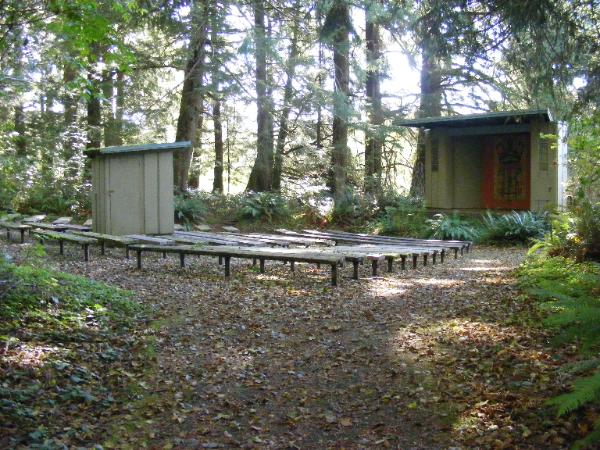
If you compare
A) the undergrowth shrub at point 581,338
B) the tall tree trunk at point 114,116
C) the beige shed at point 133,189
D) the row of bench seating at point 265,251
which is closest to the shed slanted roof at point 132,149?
the beige shed at point 133,189

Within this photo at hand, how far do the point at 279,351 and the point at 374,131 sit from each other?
53.7 feet

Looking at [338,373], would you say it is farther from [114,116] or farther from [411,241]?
[114,116]

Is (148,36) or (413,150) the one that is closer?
(148,36)

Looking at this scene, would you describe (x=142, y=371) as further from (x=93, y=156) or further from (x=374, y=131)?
(x=374, y=131)

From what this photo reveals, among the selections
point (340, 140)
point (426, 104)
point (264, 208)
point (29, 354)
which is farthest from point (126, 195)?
point (426, 104)

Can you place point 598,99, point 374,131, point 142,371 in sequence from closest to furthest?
point 142,371 → point 598,99 → point 374,131

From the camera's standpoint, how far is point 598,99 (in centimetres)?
724

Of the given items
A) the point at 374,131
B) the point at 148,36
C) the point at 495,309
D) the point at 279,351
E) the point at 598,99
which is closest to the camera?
the point at 279,351

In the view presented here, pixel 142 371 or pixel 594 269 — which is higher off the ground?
pixel 594 269

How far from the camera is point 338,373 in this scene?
505 centimetres

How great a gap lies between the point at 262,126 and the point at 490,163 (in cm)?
845

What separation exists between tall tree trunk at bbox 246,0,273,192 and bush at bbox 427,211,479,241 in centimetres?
658

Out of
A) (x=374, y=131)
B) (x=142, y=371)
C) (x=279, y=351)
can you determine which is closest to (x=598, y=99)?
(x=279, y=351)

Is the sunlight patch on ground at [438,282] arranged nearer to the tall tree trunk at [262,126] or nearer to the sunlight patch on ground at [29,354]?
the sunlight patch on ground at [29,354]
